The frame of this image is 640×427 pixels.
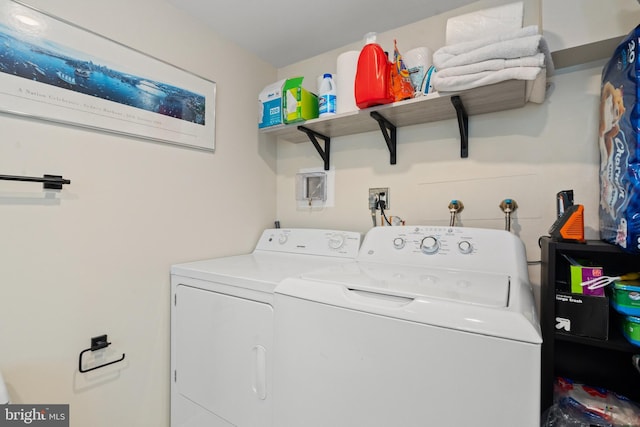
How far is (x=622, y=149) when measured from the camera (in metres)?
0.85

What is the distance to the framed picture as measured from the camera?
1.03 metres

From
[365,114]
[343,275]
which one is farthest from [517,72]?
[343,275]

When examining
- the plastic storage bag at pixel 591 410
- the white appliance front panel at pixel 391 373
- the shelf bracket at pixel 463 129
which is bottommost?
the plastic storage bag at pixel 591 410

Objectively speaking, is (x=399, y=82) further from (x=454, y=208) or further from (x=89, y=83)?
(x=89, y=83)

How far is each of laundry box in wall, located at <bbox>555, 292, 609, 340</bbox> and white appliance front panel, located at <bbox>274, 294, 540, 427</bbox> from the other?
37cm

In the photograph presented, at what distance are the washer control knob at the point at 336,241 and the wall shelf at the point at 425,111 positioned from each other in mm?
525

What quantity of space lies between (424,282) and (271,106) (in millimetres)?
1288

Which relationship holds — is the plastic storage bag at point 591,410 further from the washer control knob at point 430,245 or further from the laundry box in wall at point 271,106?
the laundry box in wall at point 271,106

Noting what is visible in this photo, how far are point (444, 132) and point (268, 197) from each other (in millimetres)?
1188

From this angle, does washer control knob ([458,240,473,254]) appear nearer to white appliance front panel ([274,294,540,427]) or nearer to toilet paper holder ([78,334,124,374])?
white appliance front panel ([274,294,540,427])

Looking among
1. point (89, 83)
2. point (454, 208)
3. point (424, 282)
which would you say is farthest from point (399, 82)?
point (89, 83)

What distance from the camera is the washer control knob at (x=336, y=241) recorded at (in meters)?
1.57

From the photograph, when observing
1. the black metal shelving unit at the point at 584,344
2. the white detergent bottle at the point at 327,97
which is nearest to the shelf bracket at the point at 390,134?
the white detergent bottle at the point at 327,97

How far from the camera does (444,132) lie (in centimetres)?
151
